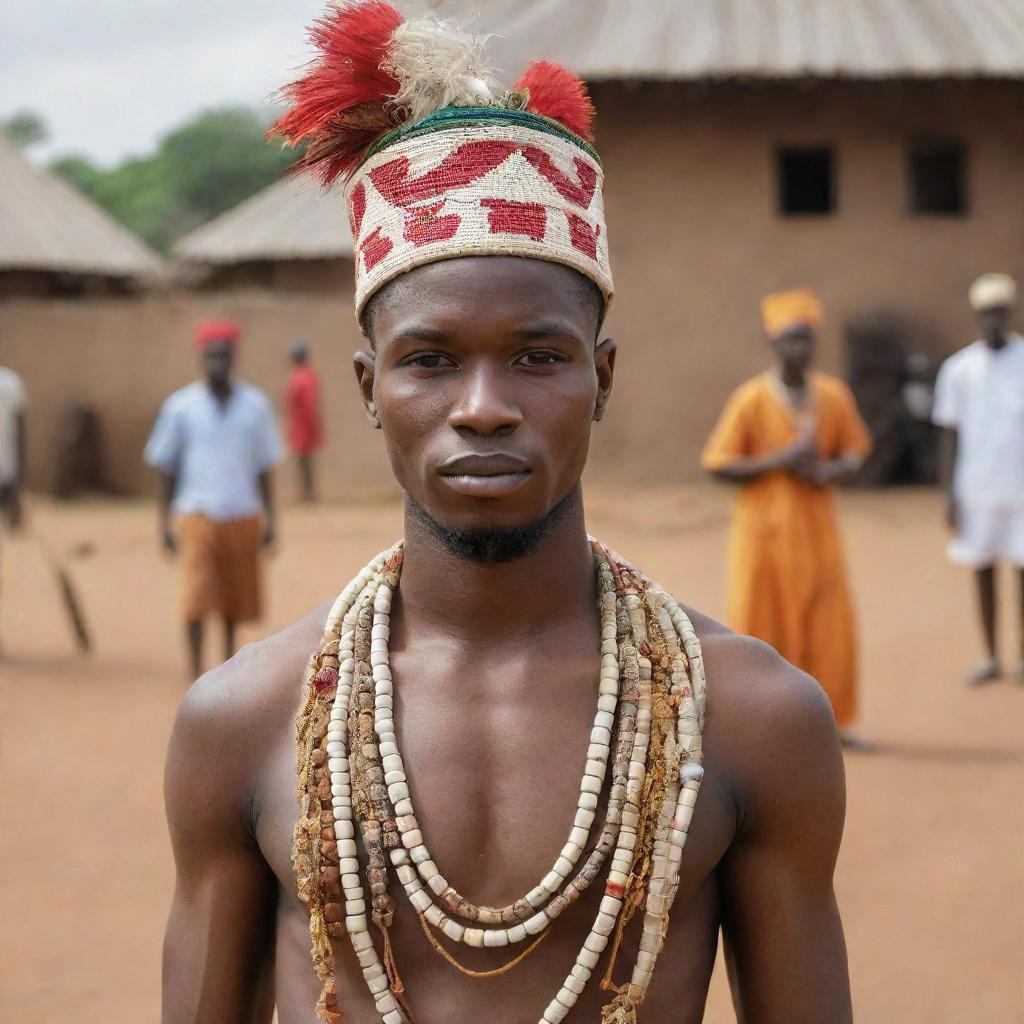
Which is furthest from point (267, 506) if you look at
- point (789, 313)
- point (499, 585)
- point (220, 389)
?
point (499, 585)

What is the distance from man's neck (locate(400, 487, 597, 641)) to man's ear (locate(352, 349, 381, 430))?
0.49 ft

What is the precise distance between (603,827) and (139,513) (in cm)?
1458

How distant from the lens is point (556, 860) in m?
1.79

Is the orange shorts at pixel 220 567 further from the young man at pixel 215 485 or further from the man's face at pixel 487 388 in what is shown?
the man's face at pixel 487 388

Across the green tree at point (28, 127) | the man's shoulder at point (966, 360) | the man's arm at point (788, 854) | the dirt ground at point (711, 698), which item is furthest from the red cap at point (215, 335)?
the green tree at point (28, 127)

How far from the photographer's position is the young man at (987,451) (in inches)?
292

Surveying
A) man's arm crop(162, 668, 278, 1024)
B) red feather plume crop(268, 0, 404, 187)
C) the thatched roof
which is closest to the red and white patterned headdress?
red feather plume crop(268, 0, 404, 187)

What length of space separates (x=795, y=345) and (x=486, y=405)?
4741 millimetres

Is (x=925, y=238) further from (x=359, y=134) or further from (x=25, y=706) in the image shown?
(x=359, y=134)

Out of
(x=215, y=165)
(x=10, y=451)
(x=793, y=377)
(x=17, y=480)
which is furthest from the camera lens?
(x=215, y=165)

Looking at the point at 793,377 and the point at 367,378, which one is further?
the point at 793,377

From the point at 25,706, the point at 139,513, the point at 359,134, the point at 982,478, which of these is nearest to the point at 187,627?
the point at 25,706

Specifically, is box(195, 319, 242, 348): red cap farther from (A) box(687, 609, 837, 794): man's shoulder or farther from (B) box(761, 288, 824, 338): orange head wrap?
(A) box(687, 609, 837, 794): man's shoulder

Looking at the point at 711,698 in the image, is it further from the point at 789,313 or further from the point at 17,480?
the point at 17,480
